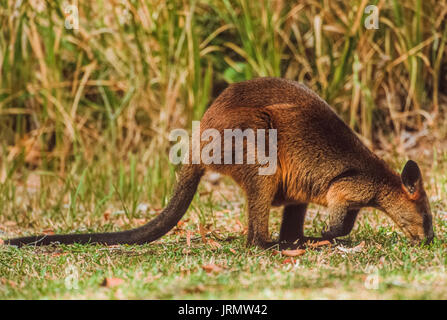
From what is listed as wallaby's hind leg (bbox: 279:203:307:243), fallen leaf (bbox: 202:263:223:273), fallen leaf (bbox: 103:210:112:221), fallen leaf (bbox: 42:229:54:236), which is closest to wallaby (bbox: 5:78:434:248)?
wallaby's hind leg (bbox: 279:203:307:243)

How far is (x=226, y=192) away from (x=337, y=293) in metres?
3.46

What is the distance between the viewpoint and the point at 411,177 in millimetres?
3846

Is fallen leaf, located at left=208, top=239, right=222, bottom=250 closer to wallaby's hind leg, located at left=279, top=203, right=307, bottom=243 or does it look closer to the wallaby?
the wallaby

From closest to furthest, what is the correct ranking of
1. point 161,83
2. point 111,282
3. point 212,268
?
point 111,282
point 212,268
point 161,83

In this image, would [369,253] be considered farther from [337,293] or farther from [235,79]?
[235,79]

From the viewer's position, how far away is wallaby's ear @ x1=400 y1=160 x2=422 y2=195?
3.81 meters

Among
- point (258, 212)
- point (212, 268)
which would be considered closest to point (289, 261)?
point (258, 212)

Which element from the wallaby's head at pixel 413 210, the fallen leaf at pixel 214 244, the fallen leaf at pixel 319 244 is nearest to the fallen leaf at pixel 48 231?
the fallen leaf at pixel 214 244

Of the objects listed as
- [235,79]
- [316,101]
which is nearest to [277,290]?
[316,101]

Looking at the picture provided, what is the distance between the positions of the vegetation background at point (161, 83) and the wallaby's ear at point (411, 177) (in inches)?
34.2

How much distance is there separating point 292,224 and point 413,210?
0.77m

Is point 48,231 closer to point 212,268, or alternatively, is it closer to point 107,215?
point 107,215

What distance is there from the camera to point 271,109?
384 centimetres

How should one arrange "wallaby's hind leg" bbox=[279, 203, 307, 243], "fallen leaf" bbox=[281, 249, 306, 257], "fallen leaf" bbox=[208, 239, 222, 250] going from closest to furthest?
1. "fallen leaf" bbox=[281, 249, 306, 257]
2. "fallen leaf" bbox=[208, 239, 222, 250]
3. "wallaby's hind leg" bbox=[279, 203, 307, 243]
